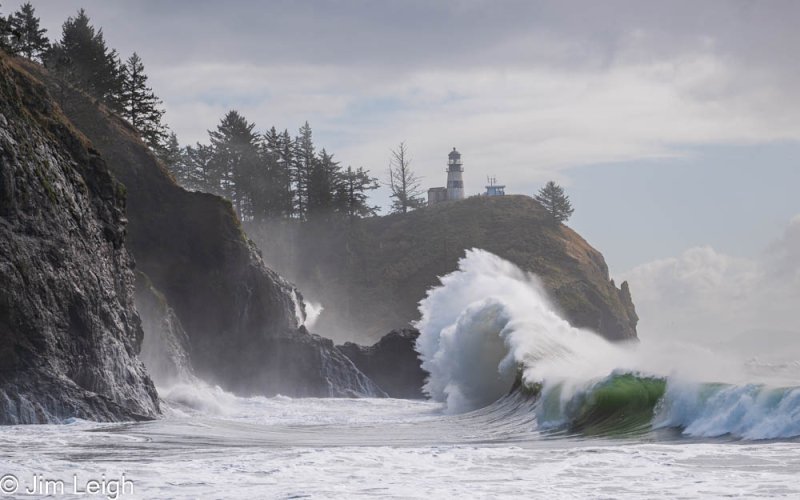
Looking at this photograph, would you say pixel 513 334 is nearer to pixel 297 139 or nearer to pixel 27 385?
pixel 27 385

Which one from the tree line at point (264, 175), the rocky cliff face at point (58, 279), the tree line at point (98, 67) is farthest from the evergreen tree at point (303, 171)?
the rocky cliff face at point (58, 279)

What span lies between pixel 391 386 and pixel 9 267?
31.6m

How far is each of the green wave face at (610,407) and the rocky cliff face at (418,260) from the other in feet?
173

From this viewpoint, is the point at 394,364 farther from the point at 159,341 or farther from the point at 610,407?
the point at 610,407

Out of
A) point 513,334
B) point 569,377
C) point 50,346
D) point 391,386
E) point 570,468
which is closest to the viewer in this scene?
point 570,468

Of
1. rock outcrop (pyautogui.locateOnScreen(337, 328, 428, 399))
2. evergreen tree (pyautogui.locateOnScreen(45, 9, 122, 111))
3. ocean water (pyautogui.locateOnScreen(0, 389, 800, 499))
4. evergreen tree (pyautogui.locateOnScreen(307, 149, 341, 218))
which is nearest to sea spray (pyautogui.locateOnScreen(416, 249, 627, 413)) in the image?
ocean water (pyautogui.locateOnScreen(0, 389, 800, 499))

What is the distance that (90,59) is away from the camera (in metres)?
52.5

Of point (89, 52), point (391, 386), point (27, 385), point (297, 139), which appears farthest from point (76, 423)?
point (297, 139)

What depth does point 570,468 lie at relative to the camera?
1412cm

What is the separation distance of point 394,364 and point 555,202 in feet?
156

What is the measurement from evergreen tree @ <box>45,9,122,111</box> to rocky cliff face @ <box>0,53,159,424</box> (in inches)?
908

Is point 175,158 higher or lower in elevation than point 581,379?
higher

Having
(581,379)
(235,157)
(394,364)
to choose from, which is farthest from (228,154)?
(581,379)

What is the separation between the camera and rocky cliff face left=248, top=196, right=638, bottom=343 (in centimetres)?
7869
